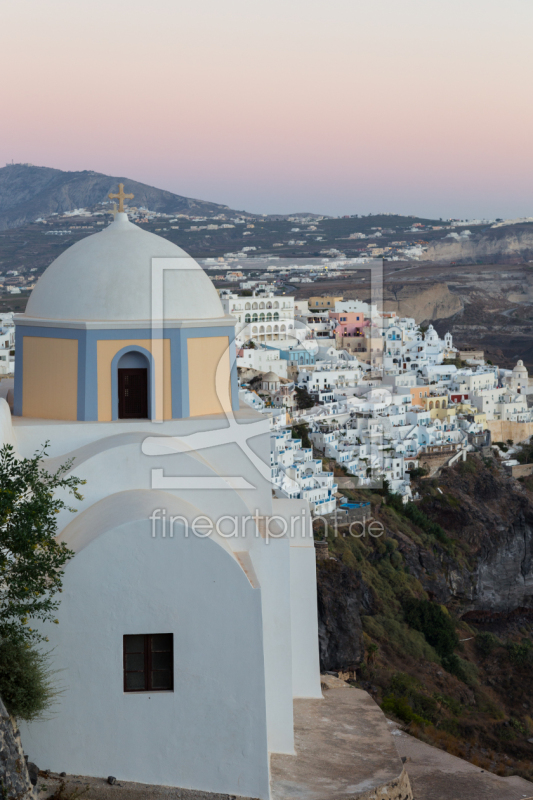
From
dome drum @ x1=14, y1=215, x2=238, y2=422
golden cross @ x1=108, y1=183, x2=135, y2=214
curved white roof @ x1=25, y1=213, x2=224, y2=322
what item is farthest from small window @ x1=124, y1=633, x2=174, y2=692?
golden cross @ x1=108, y1=183, x2=135, y2=214

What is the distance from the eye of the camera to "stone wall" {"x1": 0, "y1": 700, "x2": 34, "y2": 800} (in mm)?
4625

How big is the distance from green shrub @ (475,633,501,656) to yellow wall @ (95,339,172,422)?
26.3m

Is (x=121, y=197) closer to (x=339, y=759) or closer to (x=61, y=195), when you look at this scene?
(x=339, y=759)

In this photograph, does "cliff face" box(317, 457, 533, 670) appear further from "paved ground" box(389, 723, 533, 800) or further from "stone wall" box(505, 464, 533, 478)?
"paved ground" box(389, 723, 533, 800)

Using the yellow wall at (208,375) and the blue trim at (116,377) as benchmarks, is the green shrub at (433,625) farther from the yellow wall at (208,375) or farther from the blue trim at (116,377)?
the blue trim at (116,377)

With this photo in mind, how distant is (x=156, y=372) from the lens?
22.5 ft

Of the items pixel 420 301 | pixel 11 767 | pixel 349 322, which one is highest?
pixel 420 301

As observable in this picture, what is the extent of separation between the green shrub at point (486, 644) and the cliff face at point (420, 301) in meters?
41.5

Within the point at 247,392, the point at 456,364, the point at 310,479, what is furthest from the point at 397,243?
the point at 310,479

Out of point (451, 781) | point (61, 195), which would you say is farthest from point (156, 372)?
point (61, 195)

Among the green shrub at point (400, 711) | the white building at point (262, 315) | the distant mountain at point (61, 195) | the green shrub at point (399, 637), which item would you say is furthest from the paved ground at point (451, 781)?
the distant mountain at point (61, 195)

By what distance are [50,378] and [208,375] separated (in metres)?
1.28

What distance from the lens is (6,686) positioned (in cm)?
510

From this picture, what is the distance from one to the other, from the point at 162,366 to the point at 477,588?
33.5m
